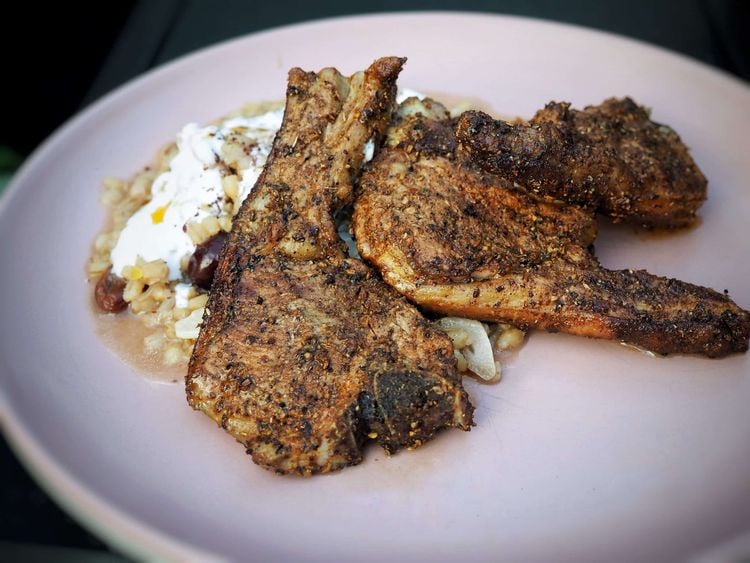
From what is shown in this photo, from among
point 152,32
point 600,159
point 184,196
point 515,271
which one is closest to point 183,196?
point 184,196

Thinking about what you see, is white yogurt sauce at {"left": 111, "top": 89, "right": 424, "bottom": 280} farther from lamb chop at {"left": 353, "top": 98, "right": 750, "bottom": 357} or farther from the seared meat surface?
the seared meat surface

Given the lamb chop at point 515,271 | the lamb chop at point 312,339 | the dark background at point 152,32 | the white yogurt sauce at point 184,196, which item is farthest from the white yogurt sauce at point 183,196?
the dark background at point 152,32

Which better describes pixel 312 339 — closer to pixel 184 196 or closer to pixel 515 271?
pixel 515 271

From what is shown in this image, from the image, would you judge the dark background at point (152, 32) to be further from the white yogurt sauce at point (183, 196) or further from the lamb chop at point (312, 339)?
the lamb chop at point (312, 339)

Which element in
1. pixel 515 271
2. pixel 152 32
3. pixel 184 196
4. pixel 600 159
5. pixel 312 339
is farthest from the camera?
pixel 152 32

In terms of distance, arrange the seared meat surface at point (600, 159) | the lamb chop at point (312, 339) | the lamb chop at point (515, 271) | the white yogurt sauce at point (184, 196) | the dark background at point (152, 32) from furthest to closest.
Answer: the dark background at point (152, 32) < the white yogurt sauce at point (184, 196) < the seared meat surface at point (600, 159) < the lamb chop at point (515, 271) < the lamb chop at point (312, 339)

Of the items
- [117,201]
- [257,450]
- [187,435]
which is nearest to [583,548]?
[257,450]
